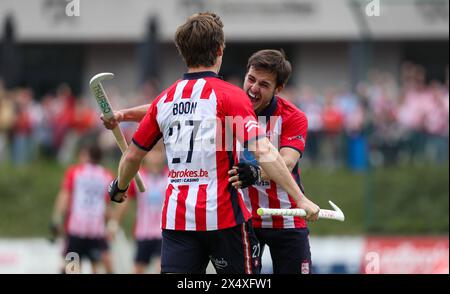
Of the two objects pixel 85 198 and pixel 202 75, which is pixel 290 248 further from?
pixel 85 198

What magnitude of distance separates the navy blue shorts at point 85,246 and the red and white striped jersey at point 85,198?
58 millimetres

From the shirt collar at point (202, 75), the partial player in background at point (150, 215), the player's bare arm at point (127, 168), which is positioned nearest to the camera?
the shirt collar at point (202, 75)

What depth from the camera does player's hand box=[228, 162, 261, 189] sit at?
582 centimetres

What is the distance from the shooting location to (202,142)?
231 inches

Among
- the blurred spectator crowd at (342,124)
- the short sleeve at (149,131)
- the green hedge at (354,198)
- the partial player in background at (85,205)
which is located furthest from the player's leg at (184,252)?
the blurred spectator crowd at (342,124)

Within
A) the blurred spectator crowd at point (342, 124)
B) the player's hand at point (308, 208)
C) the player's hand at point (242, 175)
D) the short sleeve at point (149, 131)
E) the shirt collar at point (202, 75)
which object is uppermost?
the blurred spectator crowd at point (342, 124)

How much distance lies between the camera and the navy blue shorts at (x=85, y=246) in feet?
38.5

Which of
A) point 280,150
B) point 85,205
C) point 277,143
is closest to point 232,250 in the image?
point 280,150

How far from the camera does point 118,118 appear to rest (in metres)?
6.64

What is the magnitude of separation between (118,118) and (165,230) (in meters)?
0.95

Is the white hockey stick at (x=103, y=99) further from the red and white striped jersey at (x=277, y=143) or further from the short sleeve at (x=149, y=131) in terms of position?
the red and white striped jersey at (x=277, y=143)
